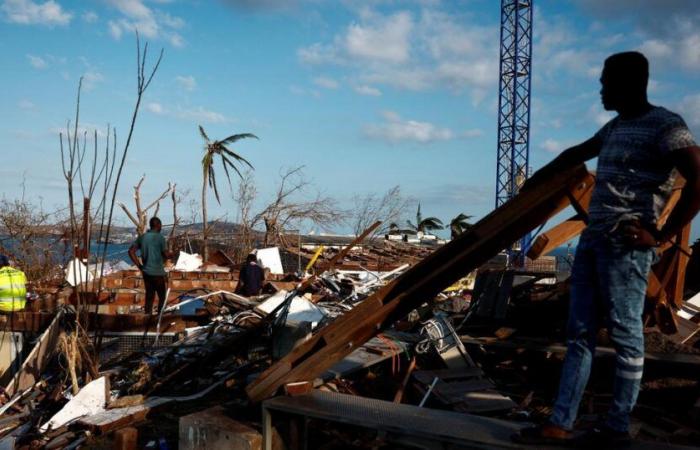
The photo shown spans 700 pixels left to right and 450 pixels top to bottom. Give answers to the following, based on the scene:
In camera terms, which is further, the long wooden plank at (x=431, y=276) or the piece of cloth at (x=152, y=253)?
the piece of cloth at (x=152, y=253)

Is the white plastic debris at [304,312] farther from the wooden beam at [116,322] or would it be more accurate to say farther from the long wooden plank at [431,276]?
the long wooden plank at [431,276]

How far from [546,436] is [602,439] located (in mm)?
247

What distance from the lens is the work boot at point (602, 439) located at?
2.98 m

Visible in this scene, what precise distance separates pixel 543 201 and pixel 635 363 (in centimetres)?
90

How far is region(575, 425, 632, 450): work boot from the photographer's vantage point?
9.77 ft

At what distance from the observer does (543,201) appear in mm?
3359

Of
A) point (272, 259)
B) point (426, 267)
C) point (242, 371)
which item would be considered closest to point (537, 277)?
point (242, 371)

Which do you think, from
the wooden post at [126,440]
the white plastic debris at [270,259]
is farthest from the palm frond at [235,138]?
the wooden post at [126,440]

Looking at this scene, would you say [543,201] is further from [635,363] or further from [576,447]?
[576,447]

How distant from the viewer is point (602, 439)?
2986mm

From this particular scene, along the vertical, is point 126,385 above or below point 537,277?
below

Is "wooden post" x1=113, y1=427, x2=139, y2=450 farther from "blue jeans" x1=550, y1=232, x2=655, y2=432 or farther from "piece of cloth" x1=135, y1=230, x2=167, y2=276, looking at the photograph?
"piece of cloth" x1=135, y1=230, x2=167, y2=276

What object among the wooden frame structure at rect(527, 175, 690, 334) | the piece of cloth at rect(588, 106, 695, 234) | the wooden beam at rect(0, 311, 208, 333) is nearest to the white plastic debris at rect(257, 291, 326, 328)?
the wooden beam at rect(0, 311, 208, 333)

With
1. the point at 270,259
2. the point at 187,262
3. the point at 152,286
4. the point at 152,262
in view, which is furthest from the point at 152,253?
the point at 270,259
